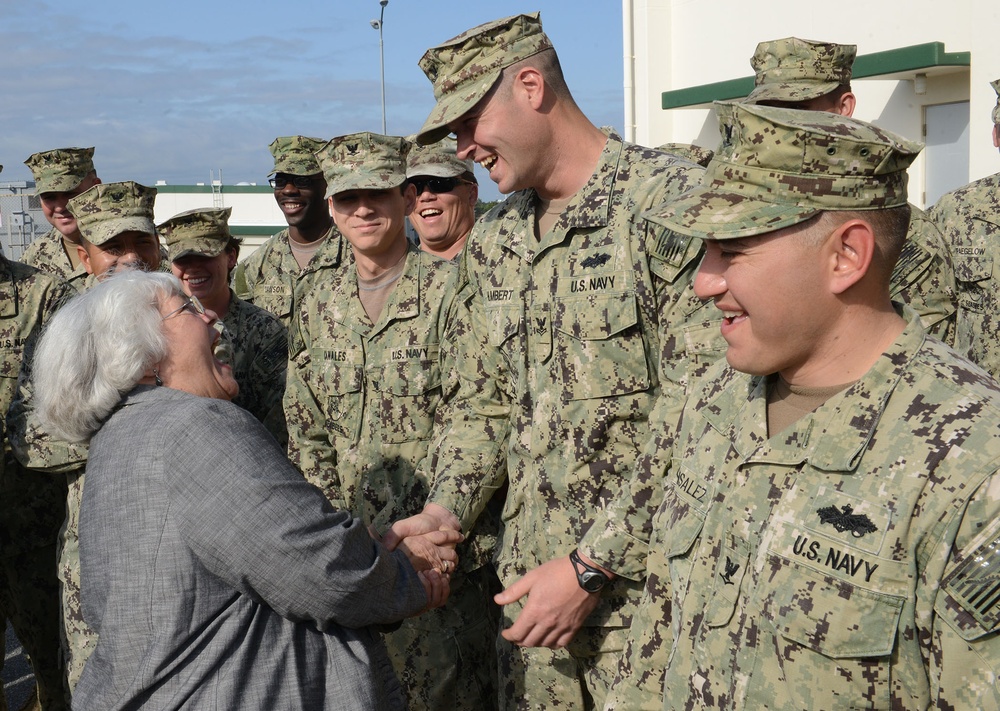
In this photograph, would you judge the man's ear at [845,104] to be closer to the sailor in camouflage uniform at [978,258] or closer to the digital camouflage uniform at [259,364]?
the sailor in camouflage uniform at [978,258]

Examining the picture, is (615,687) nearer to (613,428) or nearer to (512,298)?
(613,428)

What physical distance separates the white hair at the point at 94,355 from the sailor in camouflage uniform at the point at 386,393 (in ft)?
5.63

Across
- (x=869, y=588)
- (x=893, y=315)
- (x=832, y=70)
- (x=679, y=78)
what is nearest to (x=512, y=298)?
(x=893, y=315)

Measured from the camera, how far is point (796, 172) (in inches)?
71.0

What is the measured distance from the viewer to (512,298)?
3344 mm

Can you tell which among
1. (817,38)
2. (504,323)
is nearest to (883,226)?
(504,323)

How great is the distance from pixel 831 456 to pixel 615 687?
1.00 metres

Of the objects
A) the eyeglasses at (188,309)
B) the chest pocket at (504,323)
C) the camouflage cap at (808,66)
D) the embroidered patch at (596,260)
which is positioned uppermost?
the camouflage cap at (808,66)

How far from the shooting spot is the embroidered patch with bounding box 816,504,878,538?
66.4 inches

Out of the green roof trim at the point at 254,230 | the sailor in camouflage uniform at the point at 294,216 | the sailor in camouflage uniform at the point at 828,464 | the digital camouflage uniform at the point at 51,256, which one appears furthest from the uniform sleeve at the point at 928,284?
the green roof trim at the point at 254,230

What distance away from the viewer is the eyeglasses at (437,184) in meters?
6.07

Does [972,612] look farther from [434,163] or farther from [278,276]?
[278,276]

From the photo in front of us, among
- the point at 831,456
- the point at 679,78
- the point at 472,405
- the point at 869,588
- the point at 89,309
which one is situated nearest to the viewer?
the point at 869,588

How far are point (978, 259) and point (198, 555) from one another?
4.90m
